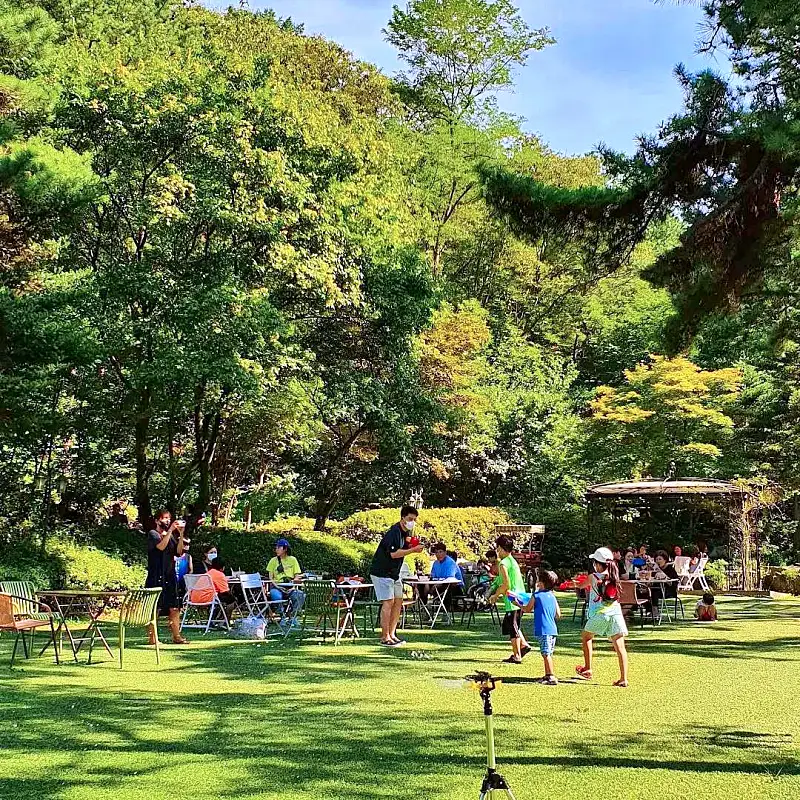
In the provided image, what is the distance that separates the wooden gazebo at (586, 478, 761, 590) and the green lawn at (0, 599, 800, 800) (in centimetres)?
913

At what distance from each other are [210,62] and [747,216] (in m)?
12.6

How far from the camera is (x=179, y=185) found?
50.4 ft

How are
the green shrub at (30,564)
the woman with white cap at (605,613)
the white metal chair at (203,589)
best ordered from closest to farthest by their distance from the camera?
1. the woman with white cap at (605,613)
2. the white metal chair at (203,589)
3. the green shrub at (30,564)

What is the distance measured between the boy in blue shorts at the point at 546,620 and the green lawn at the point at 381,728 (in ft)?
1.00

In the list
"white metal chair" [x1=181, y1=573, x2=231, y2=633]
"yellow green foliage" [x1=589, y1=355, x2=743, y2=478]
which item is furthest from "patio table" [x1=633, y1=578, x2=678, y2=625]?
"yellow green foliage" [x1=589, y1=355, x2=743, y2=478]

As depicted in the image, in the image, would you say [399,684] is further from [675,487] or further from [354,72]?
[354,72]

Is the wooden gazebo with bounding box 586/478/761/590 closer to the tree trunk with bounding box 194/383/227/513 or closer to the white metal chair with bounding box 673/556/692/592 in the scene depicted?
the white metal chair with bounding box 673/556/692/592

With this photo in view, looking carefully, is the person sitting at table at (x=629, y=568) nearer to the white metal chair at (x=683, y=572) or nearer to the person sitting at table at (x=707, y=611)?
the white metal chair at (x=683, y=572)

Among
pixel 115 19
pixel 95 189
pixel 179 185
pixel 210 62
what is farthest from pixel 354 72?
pixel 95 189

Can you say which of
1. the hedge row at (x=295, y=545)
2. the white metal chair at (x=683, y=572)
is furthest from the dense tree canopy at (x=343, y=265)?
the white metal chair at (x=683, y=572)

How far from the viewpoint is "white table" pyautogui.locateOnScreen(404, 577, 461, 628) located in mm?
13041

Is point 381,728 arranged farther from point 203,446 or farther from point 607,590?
point 203,446

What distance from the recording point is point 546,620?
862 cm

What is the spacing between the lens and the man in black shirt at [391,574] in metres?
11.2
